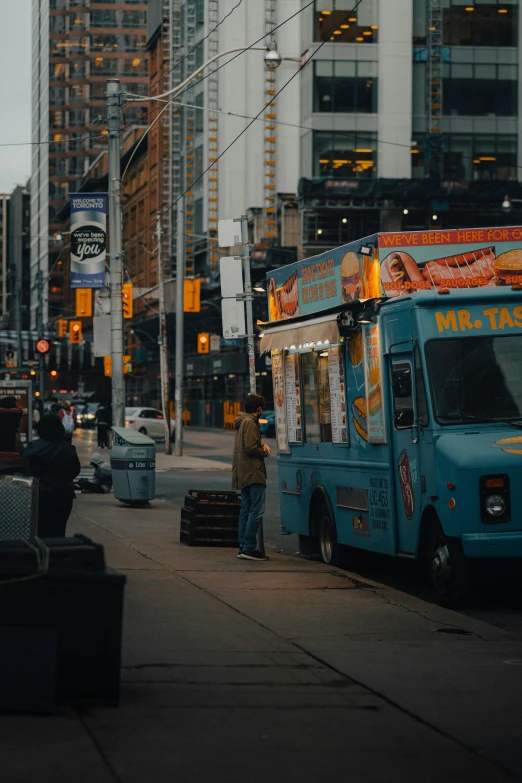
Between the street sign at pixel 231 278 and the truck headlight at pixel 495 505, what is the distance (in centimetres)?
777

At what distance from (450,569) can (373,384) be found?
Answer: 2.33 meters

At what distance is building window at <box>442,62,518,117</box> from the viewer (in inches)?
2840

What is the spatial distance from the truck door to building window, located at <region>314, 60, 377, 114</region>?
61.2 metres

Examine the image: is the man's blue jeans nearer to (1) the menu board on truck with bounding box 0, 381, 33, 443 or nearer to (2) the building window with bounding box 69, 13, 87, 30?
(1) the menu board on truck with bounding box 0, 381, 33, 443

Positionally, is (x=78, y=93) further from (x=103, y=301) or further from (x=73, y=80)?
(x=103, y=301)

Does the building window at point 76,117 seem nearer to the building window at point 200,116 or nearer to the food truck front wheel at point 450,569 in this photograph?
the building window at point 200,116

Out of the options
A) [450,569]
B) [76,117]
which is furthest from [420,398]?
[76,117]

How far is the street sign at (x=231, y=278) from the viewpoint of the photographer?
18141mm

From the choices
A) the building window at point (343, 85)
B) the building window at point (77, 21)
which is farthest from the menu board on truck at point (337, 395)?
the building window at point (77, 21)

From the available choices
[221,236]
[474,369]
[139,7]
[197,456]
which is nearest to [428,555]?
[474,369]

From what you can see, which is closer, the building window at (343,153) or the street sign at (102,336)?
the street sign at (102,336)

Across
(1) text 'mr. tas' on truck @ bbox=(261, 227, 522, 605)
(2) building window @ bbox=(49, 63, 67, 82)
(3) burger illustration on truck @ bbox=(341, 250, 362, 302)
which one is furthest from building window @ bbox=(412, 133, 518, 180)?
(2) building window @ bbox=(49, 63, 67, 82)

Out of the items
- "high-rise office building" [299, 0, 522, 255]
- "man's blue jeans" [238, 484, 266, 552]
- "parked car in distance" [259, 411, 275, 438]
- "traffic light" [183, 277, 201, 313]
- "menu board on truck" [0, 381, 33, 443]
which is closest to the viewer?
"man's blue jeans" [238, 484, 266, 552]

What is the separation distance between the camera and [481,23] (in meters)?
72.0
